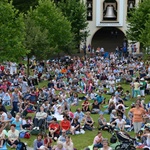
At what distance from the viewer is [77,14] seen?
167ft

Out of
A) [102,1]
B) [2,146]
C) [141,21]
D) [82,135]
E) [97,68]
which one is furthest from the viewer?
[102,1]

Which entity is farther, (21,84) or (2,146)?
(21,84)

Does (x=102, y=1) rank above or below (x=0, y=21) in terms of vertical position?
above

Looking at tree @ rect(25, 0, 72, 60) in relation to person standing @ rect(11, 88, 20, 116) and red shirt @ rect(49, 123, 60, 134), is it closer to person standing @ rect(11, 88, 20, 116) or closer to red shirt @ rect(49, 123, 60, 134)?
person standing @ rect(11, 88, 20, 116)

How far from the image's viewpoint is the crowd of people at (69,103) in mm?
16602

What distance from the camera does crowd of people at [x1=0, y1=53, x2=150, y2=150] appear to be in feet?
54.5

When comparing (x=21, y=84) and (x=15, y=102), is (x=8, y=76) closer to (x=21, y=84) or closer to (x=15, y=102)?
(x=21, y=84)

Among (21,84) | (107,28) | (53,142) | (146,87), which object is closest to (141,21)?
(107,28)

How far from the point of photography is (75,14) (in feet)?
167

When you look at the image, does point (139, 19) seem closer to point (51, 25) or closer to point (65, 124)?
point (51, 25)

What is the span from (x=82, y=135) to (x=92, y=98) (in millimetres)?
8468

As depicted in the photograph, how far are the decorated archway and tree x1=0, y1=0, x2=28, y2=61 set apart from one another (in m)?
32.1

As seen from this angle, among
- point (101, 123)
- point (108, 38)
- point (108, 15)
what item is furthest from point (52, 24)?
point (101, 123)

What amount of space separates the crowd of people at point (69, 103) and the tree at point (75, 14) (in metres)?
10.9
